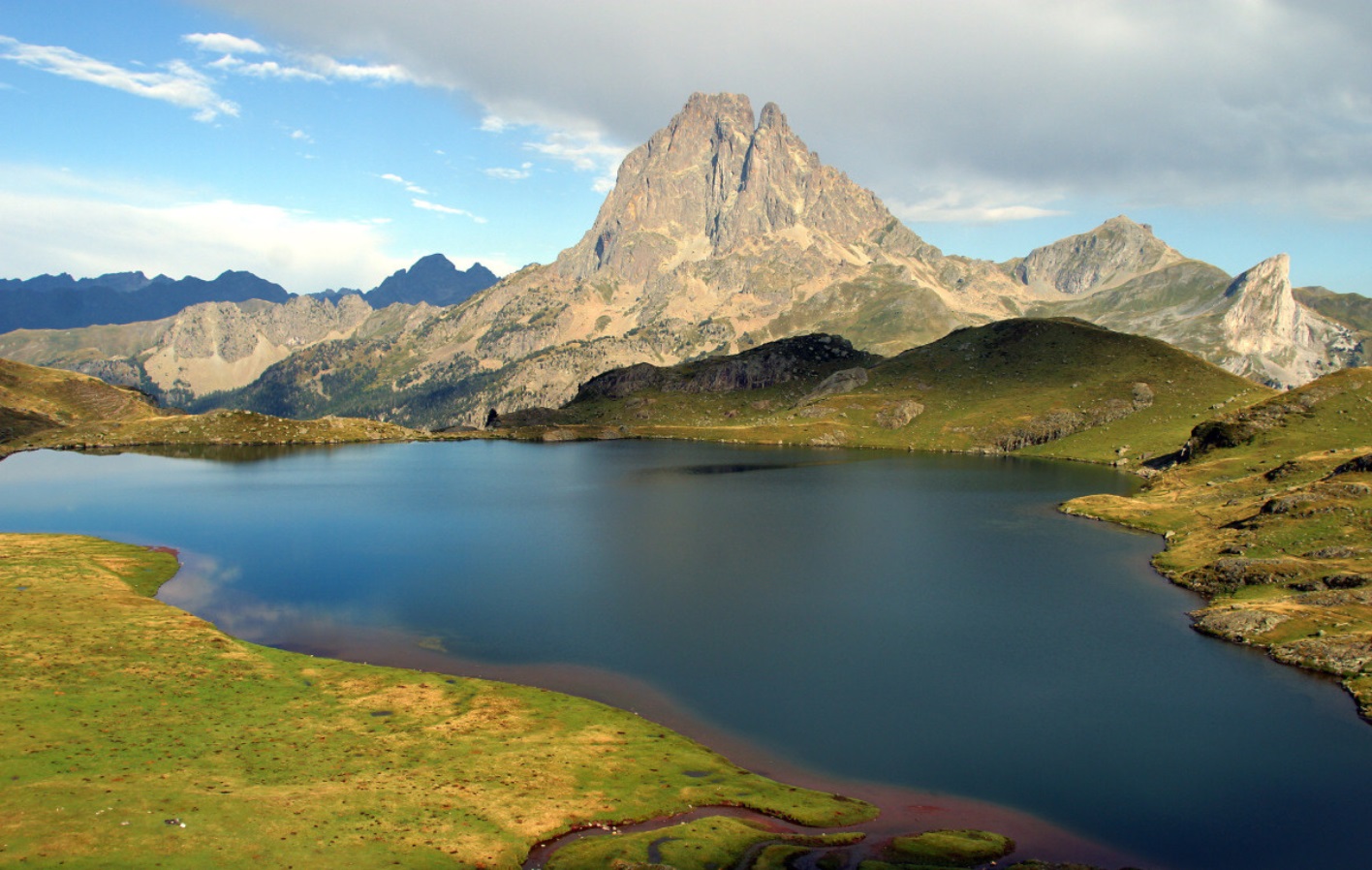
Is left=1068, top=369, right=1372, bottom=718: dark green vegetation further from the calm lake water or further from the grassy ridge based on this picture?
the grassy ridge

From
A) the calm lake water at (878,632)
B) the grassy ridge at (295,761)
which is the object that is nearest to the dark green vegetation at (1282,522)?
the calm lake water at (878,632)

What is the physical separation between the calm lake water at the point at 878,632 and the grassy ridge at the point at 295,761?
388 inches

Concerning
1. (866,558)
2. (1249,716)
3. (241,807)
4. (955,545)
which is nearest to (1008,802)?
(1249,716)

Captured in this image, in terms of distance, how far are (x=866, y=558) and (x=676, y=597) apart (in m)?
37.9

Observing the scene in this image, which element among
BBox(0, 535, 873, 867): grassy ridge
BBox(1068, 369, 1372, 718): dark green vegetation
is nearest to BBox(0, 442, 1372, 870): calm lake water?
BBox(1068, 369, 1372, 718): dark green vegetation

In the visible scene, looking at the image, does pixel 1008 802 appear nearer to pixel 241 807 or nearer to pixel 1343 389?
pixel 241 807

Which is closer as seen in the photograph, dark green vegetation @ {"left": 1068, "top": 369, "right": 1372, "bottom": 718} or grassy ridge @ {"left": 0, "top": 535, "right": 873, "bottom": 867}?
grassy ridge @ {"left": 0, "top": 535, "right": 873, "bottom": 867}

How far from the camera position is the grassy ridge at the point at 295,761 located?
4259 cm

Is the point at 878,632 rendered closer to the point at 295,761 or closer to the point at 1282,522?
the point at 295,761

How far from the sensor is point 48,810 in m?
42.6

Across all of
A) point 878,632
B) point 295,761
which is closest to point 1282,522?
point 878,632

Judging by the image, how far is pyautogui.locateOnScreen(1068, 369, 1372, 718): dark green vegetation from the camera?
83.2m

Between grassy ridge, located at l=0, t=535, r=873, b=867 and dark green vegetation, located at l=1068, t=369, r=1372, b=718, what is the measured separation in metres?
61.2

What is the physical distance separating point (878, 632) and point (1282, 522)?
7163 centimetres
